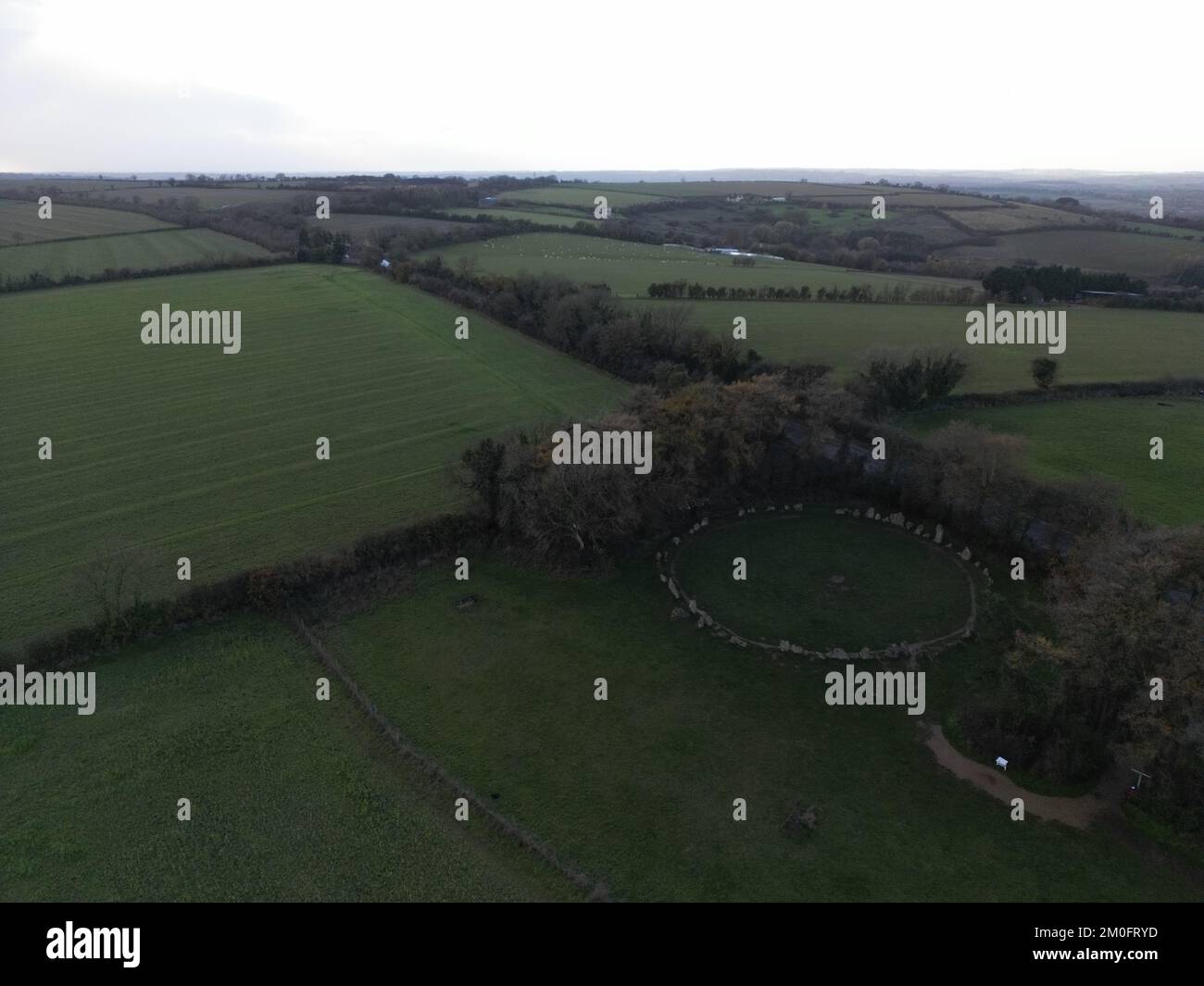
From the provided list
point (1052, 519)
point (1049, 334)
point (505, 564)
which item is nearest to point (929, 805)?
point (1052, 519)

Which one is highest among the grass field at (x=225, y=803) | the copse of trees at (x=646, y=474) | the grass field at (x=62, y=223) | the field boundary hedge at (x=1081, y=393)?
the grass field at (x=62, y=223)

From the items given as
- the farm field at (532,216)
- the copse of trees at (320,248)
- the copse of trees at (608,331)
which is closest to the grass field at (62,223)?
the copse of trees at (320,248)

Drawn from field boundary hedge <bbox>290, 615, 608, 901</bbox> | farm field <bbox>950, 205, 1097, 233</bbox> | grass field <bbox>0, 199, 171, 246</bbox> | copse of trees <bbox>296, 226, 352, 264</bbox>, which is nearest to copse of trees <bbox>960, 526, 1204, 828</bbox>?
field boundary hedge <bbox>290, 615, 608, 901</bbox>

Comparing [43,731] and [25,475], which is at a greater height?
[25,475]

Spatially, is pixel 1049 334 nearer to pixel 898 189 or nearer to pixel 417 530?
pixel 417 530

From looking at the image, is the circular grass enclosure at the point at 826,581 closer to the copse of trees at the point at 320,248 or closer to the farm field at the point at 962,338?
the farm field at the point at 962,338

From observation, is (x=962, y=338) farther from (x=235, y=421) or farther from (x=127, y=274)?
(x=127, y=274)

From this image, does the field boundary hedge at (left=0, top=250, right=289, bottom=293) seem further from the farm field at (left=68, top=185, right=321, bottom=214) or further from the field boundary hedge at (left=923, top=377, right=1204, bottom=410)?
the field boundary hedge at (left=923, top=377, right=1204, bottom=410)
